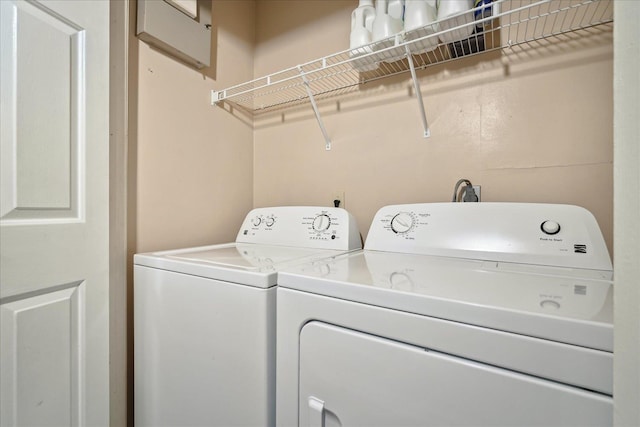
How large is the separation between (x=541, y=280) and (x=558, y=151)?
0.64 m

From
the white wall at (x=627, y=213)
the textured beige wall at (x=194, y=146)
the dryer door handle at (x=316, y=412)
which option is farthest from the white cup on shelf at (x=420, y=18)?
the dryer door handle at (x=316, y=412)

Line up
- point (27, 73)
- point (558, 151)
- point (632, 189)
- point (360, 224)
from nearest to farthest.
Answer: point (632, 189)
point (27, 73)
point (558, 151)
point (360, 224)

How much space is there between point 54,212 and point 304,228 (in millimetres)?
870

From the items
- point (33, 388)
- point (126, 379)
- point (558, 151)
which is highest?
point (558, 151)

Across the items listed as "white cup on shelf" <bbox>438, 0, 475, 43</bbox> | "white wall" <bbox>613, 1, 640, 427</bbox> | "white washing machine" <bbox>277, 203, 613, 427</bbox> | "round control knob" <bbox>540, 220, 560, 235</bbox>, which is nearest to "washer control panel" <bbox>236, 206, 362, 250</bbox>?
"white washing machine" <bbox>277, 203, 613, 427</bbox>

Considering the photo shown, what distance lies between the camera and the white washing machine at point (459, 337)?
18.6 inches

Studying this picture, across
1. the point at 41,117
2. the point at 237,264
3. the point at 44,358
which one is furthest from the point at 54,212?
the point at 237,264

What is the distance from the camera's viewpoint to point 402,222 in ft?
3.91

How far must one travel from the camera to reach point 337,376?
2.19 ft

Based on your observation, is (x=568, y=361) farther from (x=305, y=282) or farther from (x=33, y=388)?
(x=33, y=388)

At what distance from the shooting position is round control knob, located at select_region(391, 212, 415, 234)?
1.17m

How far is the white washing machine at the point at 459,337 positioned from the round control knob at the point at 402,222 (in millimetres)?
246

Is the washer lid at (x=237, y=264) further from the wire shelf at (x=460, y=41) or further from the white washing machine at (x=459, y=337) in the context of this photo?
the wire shelf at (x=460, y=41)

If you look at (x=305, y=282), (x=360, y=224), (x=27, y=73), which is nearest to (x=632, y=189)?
(x=305, y=282)
